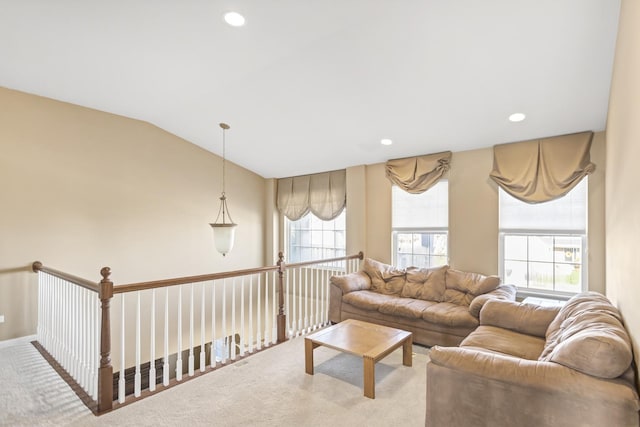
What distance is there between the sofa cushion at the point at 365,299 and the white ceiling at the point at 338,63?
210 cm

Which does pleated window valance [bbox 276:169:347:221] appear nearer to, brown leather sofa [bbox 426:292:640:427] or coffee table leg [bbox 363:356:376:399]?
coffee table leg [bbox 363:356:376:399]

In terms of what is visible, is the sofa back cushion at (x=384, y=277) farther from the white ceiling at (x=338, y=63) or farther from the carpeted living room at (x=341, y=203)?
the white ceiling at (x=338, y=63)

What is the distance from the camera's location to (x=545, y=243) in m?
3.90

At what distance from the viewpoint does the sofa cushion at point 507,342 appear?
2.46 m

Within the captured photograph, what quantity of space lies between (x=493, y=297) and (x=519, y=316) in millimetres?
396

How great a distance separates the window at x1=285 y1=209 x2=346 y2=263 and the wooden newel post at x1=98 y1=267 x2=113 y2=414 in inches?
155

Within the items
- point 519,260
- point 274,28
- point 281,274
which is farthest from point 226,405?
point 519,260

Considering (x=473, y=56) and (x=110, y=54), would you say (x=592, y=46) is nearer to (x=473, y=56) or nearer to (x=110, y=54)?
(x=473, y=56)

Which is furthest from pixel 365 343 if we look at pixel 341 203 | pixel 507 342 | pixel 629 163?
pixel 341 203

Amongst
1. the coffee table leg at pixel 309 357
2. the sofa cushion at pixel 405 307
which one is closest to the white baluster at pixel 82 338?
the coffee table leg at pixel 309 357

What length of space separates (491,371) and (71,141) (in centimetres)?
524

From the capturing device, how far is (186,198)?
216 inches

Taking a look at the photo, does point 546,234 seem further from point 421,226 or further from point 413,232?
point 413,232

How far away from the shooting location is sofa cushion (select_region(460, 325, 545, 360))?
2.46 m
